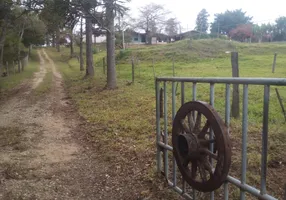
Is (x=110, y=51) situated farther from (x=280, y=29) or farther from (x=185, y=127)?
(x=280, y=29)

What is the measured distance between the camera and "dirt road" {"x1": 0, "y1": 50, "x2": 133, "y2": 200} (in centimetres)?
431

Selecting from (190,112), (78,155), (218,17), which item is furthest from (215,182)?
(218,17)

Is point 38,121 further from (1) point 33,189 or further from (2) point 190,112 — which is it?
(2) point 190,112

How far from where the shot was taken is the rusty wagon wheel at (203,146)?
2832 mm

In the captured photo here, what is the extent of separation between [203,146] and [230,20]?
2921 inches

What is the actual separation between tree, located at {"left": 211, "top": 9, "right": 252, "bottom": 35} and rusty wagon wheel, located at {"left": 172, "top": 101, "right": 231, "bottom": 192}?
71.8m

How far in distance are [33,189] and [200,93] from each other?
829 cm

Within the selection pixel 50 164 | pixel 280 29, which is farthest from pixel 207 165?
pixel 280 29

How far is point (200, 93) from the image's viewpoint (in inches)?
459

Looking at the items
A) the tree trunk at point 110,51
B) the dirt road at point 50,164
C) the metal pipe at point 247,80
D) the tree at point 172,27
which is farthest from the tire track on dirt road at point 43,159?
the tree at point 172,27

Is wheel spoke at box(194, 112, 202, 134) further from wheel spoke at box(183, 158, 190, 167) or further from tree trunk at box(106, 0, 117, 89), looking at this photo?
tree trunk at box(106, 0, 117, 89)

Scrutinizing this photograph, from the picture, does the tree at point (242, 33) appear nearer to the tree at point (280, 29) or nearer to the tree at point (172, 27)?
the tree at point (280, 29)

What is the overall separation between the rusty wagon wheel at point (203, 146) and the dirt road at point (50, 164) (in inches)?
45.1

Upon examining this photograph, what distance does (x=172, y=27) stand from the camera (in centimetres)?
6938
